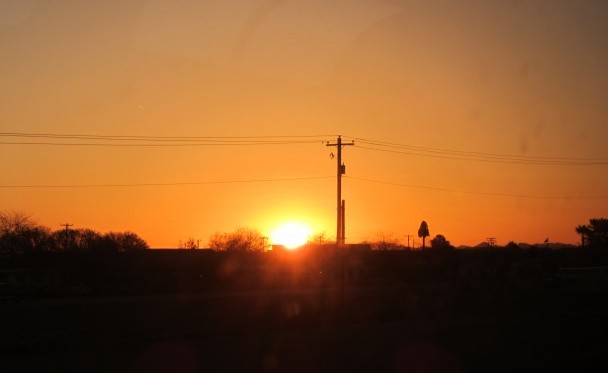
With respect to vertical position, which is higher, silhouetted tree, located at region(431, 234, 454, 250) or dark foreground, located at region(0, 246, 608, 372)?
silhouetted tree, located at region(431, 234, 454, 250)

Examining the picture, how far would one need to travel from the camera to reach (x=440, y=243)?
358 ft

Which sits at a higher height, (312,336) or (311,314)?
(311,314)

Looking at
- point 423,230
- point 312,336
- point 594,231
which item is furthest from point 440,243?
point 312,336

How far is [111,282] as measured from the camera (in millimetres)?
76312

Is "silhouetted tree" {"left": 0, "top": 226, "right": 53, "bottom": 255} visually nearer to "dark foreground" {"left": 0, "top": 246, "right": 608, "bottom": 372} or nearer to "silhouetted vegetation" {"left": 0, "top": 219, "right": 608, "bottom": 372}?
"silhouetted vegetation" {"left": 0, "top": 219, "right": 608, "bottom": 372}

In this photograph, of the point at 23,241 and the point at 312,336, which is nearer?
the point at 312,336

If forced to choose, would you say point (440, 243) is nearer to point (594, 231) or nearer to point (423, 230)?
point (423, 230)

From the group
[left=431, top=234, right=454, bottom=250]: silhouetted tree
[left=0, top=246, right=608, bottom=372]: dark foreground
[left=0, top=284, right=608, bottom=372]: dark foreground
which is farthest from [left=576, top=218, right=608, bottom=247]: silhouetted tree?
[left=0, top=284, right=608, bottom=372]: dark foreground

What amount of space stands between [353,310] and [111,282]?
3993cm

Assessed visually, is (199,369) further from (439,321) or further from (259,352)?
(439,321)

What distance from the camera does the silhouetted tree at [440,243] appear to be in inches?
3925

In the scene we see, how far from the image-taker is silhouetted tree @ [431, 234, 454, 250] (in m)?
99.7

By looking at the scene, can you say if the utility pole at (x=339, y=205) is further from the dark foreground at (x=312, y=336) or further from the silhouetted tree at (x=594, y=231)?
the silhouetted tree at (x=594, y=231)

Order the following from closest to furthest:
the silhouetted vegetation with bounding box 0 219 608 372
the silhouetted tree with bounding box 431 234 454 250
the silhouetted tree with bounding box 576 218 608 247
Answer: the silhouetted vegetation with bounding box 0 219 608 372
the silhouetted tree with bounding box 431 234 454 250
the silhouetted tree with bounding box 576 218 608 247
